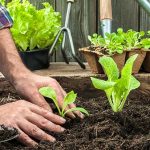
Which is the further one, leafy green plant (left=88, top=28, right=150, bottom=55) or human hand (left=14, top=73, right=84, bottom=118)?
leafy green plant (left=88, top=28, right=150, bottom=55)

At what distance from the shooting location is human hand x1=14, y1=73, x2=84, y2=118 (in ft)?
5.51

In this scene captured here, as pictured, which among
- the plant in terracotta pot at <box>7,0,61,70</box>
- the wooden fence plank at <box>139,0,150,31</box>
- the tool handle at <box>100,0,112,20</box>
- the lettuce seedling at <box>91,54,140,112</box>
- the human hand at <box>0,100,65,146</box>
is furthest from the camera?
the wooden fence plank at <box>139,0,150,31</box>

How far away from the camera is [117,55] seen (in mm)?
2688

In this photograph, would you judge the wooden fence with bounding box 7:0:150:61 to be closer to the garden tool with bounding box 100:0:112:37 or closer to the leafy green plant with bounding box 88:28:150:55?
the garden tool with bounding box 100:0:112:37

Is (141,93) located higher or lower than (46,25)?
lower

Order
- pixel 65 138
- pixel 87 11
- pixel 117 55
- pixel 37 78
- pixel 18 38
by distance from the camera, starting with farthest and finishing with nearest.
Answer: pixel 87 11
pixel 18 38
pixel 117 55
pixel 37 78
pixel 65 138

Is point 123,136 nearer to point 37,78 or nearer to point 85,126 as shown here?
point 85,126

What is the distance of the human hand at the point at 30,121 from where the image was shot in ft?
4.72

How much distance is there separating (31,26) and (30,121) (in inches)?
67.5

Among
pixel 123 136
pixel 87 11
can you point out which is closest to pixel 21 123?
pixel 123 136

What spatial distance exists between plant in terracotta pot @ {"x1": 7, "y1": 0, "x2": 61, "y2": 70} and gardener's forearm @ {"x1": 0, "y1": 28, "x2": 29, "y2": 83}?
853 mm

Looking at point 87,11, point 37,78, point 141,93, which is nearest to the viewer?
point 37,78

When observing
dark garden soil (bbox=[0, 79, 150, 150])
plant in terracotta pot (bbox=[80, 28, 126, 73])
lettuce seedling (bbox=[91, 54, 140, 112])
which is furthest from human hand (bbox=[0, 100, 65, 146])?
plant in terracotta pot (bbox=[80, 28, 126, 73])

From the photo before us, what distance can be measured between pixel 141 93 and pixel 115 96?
2.43 ft
